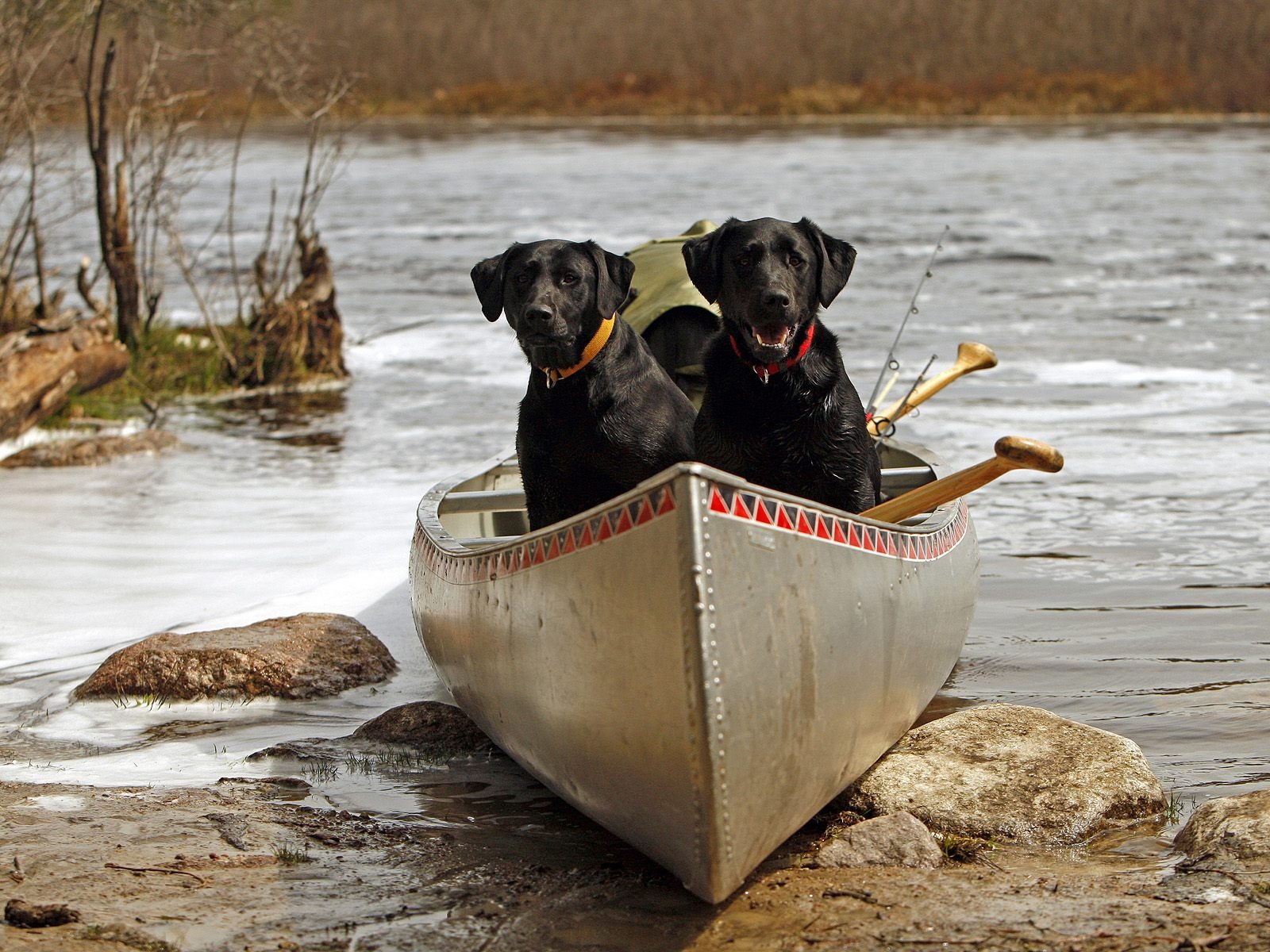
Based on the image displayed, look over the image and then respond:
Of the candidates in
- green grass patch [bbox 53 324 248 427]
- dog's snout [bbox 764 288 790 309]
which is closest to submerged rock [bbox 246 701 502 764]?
dog's snout [bbox 764 288 790 309]

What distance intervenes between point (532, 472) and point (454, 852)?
1.42 metres

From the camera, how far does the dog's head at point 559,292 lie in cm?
515

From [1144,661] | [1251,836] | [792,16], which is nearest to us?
[1251,836]

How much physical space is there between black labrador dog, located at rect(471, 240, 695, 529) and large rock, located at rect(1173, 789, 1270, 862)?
207 cm

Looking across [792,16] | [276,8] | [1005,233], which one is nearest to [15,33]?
[276,8]

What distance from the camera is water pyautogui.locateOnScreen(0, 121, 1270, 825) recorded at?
603cm

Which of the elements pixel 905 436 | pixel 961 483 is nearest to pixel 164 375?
pixel 905 436

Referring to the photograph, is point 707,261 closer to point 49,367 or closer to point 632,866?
point 632,866

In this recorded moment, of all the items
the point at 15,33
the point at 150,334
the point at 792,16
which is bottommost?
the point at 150,334

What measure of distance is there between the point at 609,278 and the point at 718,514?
67.1 inches

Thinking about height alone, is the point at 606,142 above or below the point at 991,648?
above

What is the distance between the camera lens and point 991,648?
6.89 metres

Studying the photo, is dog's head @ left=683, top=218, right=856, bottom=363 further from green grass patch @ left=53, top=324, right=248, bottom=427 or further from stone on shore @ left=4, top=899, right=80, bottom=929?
green grass patch @ left=53, top=324, right=248, bottom=427

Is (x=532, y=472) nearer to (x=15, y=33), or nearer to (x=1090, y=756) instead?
(x=1090, y=756)
